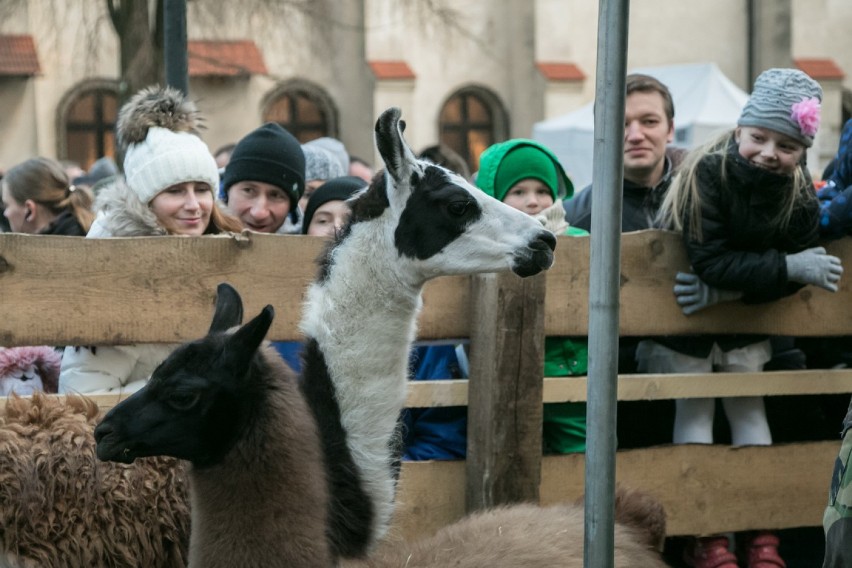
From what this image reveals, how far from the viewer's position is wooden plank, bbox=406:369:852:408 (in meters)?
4.50

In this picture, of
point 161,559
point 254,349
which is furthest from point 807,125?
point 161,559

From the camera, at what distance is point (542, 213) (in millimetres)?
5098

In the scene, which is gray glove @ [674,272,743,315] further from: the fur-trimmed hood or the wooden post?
the fur-trimmed hood

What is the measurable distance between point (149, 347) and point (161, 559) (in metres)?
0.84

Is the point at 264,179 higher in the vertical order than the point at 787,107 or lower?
lower

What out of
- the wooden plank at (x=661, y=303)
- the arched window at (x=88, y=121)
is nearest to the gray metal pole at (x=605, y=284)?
the wooden plank at (x=661, y=303)

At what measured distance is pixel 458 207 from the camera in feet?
12.1

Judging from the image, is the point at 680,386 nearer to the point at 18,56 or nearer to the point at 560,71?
the point at 18,56

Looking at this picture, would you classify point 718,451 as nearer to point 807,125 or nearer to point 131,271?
point 807,125

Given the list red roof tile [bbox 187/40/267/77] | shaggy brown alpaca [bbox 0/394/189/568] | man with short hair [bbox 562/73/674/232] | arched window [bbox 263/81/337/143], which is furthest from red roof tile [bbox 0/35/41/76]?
shaggy brown alpaca [bbox 0/394/189/568]

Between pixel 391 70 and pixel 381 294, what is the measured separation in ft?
75.0

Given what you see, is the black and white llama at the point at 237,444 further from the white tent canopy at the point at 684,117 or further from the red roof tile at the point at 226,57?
the red roof tile at the point at 226,57

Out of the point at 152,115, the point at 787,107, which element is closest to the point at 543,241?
→ the point at 787,107

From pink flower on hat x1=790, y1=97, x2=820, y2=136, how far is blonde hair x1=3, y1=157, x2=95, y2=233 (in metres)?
3.70
